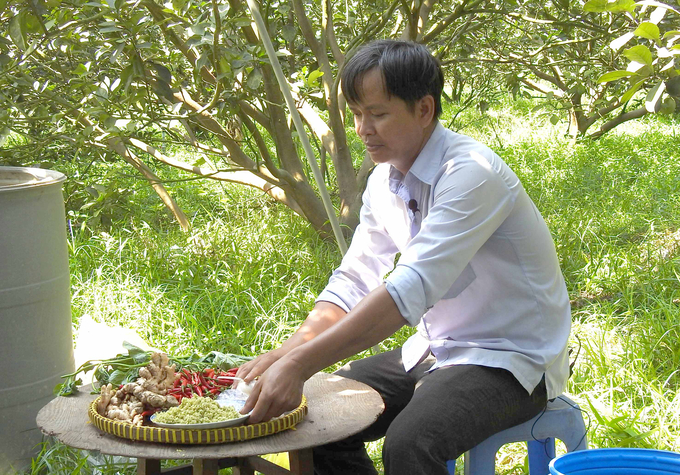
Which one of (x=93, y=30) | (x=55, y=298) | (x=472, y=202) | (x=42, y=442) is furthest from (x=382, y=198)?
(x=93, y=30)

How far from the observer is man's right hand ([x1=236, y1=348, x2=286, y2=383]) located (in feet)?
5.97

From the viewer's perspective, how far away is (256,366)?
1841 millimetres

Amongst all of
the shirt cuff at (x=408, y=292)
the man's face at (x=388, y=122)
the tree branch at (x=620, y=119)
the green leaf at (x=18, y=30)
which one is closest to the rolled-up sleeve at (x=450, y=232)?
the shirt cuff at (x=408, y=292)

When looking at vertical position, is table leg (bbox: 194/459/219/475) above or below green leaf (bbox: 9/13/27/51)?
below

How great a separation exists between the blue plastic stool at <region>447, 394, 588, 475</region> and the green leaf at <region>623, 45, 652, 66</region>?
35.2 inches

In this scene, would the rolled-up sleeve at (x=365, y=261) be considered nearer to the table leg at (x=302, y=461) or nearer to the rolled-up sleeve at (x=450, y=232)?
the rolled-up sleeve at (x=450, y=232)

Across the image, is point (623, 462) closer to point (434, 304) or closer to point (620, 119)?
point (434, 304)

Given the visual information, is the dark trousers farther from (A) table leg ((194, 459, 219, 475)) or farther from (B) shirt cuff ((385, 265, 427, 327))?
(A) table leg ((194, 459, 219, 475))

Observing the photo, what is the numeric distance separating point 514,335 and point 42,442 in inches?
71.7

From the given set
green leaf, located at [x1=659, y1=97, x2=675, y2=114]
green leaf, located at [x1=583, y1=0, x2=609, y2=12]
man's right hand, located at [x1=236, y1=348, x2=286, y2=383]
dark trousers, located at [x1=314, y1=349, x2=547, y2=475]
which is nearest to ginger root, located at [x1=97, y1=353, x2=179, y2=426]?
man's right hand, located at [x1=236, y1=348, x2=286, y2=383]

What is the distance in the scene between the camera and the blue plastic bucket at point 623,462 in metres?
1.72

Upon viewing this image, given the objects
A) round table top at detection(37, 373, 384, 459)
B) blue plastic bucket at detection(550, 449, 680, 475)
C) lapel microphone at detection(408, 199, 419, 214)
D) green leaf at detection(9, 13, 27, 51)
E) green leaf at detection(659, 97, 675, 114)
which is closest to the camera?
round table top at detection(37, 373, 384, 459)

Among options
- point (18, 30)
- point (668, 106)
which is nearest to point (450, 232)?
point (668, 106)

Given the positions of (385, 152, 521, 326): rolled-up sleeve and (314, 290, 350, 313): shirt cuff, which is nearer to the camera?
(385, 152, 521, 326): rolled-up sleeve
